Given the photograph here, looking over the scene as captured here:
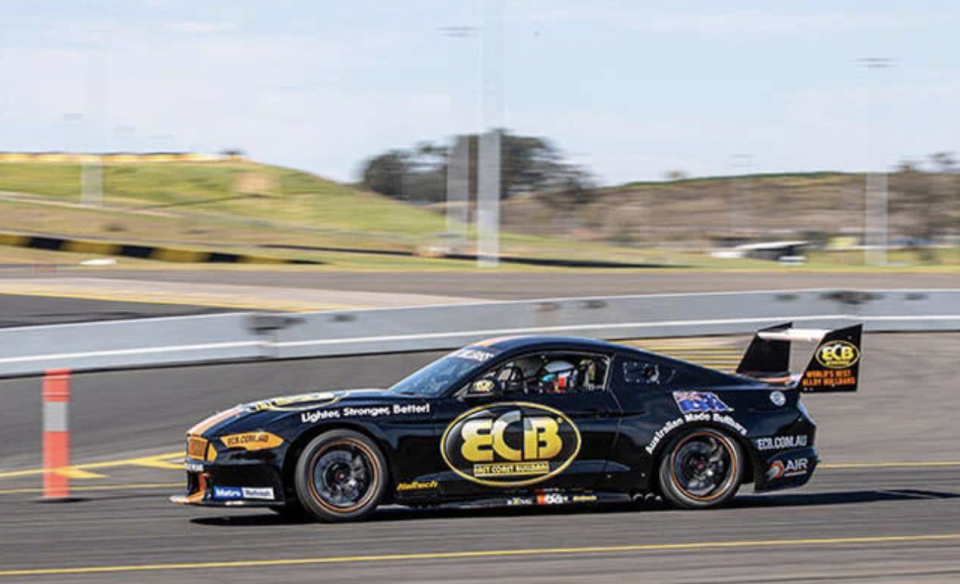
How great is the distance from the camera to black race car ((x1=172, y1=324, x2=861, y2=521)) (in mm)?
8852

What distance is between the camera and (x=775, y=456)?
387 inches

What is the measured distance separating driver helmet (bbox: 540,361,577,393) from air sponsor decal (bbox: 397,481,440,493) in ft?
3.32

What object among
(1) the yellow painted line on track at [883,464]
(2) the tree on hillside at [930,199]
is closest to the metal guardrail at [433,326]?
(1) the yellow painted line on track at [883,464]

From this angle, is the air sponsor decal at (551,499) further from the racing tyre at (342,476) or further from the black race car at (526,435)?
the racing tyre at (342,476)

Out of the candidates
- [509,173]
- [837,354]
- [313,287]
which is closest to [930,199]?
[509,173]

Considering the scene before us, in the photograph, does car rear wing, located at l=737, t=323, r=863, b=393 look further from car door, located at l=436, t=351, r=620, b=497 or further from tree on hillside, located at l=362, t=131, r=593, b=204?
tree on hillside, located at l=362, t=131, r=593, b=204

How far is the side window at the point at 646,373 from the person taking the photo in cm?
973

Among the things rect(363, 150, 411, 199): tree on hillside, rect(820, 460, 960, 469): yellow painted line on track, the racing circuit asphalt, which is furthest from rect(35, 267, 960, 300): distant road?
rect(363, 150, 411, 199): tree on hillside

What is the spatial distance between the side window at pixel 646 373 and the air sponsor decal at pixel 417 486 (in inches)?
61.7

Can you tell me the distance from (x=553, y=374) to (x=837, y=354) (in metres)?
2.16

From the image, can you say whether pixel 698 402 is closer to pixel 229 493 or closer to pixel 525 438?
pixel 525 438

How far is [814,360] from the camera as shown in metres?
10.1

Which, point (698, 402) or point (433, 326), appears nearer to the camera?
point (698, 402)

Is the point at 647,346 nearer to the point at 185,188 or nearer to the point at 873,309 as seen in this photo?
the point at 873,309
